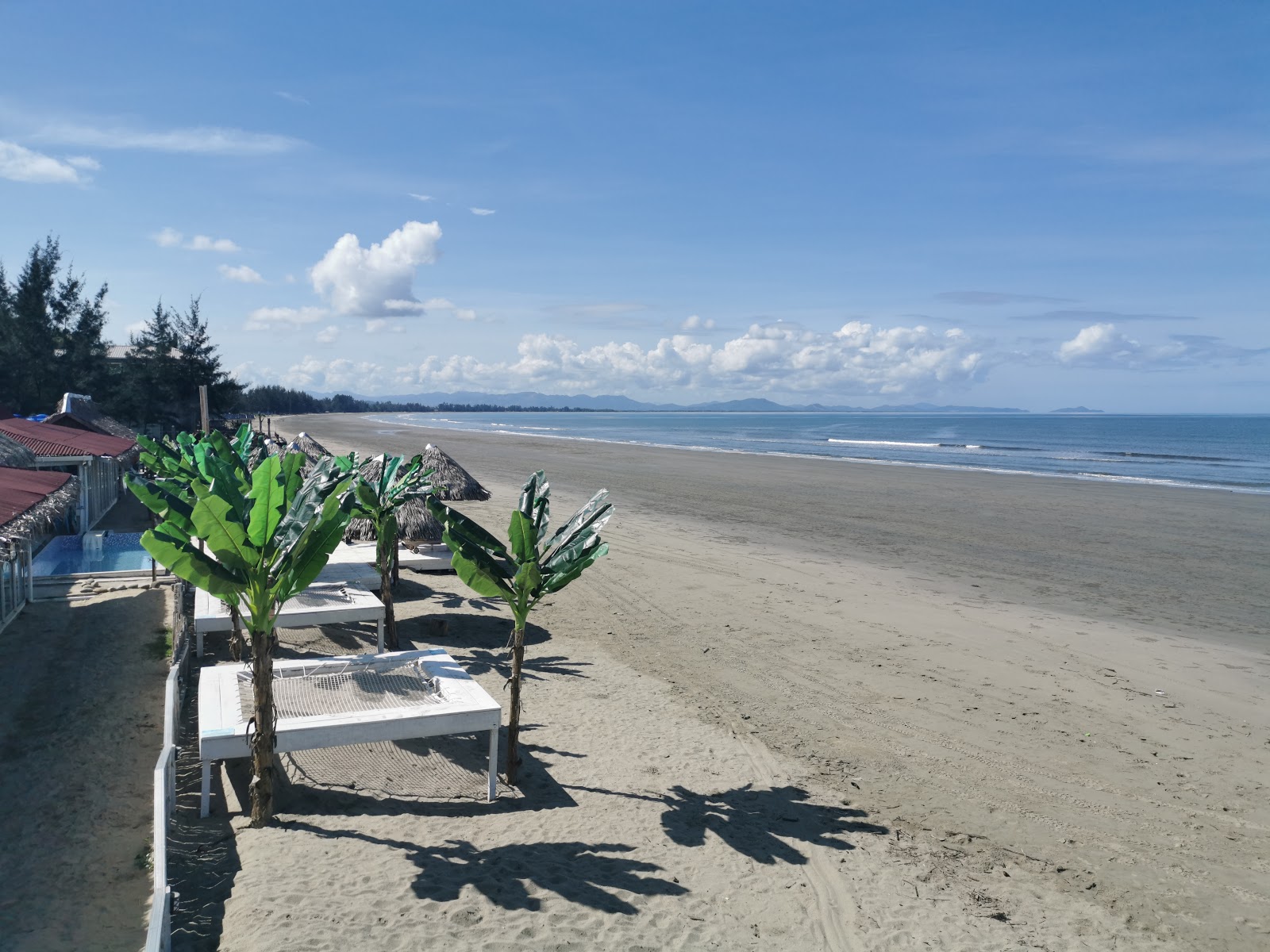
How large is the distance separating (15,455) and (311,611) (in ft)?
23.3

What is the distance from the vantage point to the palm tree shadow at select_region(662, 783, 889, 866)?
4801 mm

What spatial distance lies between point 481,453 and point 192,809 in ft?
126

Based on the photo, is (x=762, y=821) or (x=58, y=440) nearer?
(x=762, y=821)

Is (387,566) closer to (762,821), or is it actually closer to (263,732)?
(263,732)

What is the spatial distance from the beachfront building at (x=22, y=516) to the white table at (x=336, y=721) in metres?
3.03

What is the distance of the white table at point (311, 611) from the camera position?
7.29 metres

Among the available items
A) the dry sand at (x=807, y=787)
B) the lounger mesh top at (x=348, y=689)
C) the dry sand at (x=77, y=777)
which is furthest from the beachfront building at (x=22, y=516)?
the lounger mesh top at (x=348, y=689)

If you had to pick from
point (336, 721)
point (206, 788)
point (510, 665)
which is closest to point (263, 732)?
point (336, 721)

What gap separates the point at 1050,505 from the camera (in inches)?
892

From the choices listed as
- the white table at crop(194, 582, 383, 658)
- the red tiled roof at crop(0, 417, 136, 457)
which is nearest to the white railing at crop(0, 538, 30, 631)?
the white table at crop(194, 582, 383, 658)

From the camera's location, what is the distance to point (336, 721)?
16.2 ft

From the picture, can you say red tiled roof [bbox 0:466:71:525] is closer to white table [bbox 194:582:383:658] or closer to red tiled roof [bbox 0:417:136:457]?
white table [bbox 194:582:383:658]

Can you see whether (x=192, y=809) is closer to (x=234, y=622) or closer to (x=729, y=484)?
(x=234, y=622)

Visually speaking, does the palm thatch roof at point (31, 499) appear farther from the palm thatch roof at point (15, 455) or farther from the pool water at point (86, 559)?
the palm thatch roof at point (15, 455)
